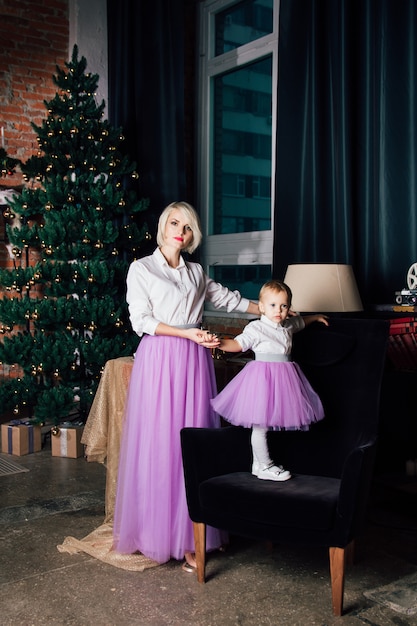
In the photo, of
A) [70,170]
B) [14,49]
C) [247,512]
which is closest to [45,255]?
[70,170]

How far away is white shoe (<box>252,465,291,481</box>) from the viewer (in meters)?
2.58

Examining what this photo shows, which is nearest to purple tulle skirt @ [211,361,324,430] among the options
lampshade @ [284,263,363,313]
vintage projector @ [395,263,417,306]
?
lampshade @ [284,263,363,313]

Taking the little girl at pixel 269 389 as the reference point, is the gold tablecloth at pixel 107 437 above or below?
below

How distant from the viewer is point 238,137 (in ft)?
17.7

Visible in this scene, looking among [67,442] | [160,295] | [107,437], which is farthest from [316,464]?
[67,442]

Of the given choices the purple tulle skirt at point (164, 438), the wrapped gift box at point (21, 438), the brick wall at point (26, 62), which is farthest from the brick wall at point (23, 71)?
the purple tulle skirt at point (164, 438)

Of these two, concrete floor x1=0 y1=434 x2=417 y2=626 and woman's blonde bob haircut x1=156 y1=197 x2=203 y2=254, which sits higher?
woman's blonde bob haircut x1=156 y1=197 x2=203 y2=254

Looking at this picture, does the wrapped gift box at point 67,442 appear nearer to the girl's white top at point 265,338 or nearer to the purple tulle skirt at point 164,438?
the purple tulle skirt at point 164,438

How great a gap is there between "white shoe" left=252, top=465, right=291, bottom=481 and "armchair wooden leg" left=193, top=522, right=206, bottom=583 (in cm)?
28

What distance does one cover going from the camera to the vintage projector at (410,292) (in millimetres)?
3225

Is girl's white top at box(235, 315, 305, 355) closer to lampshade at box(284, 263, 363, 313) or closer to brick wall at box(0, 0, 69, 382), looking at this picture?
lampshade at box(284, 263, 363, 313)

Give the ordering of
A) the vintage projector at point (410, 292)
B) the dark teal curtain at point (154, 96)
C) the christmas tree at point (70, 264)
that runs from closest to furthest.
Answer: the vintage projector at point (410, 292)
the christmas tree at point (70, 264)
the dark teal curtain at point (154, 96)

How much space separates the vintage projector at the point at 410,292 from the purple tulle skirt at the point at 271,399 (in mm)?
888

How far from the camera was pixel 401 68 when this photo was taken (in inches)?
139
